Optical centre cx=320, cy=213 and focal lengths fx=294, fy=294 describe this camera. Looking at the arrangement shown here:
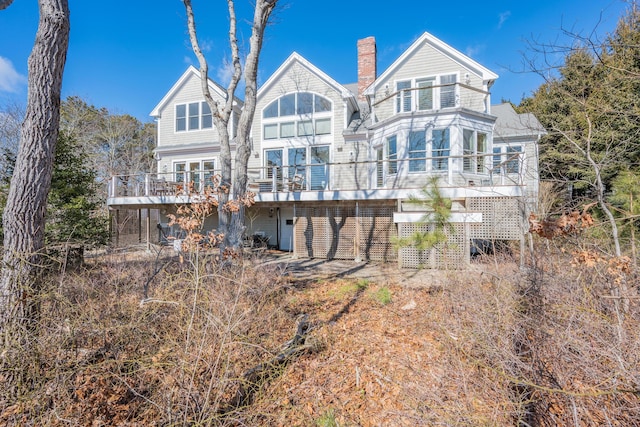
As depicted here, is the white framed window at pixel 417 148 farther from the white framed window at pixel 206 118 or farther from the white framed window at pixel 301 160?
the white framed window at pixel 206 118

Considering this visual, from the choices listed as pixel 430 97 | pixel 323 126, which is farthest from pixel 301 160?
pixel 430 97

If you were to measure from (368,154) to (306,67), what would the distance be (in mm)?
5634

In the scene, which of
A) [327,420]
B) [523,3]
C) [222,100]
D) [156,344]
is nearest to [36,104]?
[156,344]

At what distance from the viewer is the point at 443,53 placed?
13148 mm

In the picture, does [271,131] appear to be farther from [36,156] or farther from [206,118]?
[36,156]

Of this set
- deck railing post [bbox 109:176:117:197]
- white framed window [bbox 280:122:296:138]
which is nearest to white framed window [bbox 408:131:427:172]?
white framed window [bbox 280:122:296:138]

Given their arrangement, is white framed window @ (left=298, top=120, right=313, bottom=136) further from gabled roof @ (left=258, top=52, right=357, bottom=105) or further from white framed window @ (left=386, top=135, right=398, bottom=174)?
white framed window @ (left=386, top=135, right=398, bottom=174)

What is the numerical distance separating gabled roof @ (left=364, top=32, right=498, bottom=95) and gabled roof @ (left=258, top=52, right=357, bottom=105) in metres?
1.37

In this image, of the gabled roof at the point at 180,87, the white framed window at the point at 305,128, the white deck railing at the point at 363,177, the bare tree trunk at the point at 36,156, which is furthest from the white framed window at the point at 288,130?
the bare tree trunk at the point at 36,156

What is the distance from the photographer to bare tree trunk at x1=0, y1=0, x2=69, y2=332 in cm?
370

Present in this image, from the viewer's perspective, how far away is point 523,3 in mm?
9094

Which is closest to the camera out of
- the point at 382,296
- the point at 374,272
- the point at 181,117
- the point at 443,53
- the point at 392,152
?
the point at 382,296

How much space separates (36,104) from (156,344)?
374 centimetres

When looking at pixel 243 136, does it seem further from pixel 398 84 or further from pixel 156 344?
pixel 398 84
